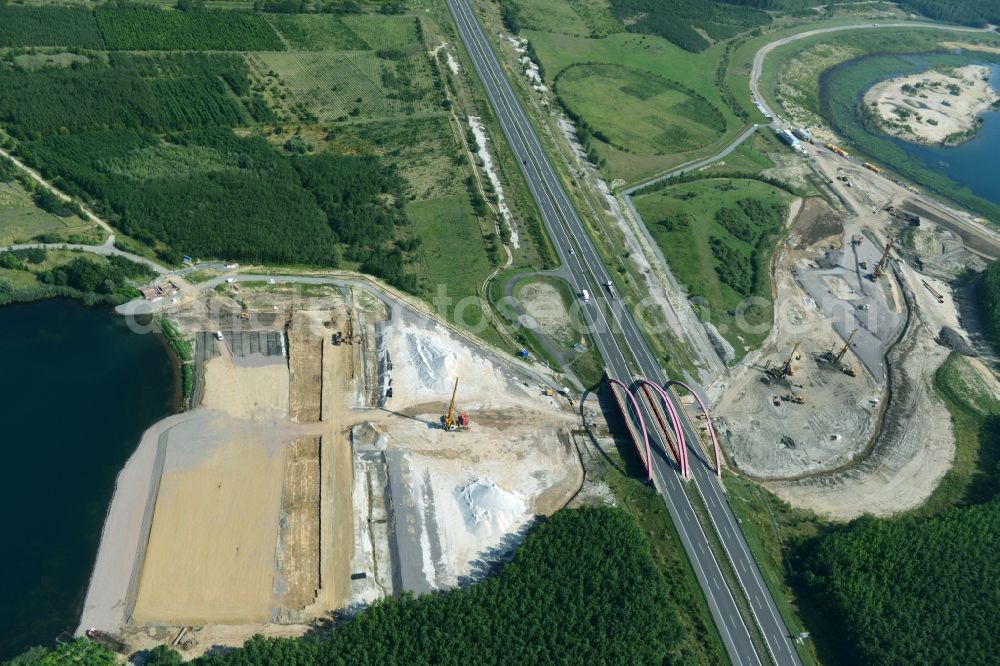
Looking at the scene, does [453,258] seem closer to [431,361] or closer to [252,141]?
[431,361]

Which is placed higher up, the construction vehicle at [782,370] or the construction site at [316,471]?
the construction vehicle at [782,370]

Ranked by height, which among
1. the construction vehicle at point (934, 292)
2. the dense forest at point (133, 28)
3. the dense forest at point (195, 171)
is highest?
the dense forest at point (133, 28)

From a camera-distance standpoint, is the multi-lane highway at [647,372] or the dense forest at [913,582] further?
the multi-lane highway at [647,372]

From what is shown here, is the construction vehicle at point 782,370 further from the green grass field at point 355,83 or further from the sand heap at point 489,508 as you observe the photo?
the green grass field at point 355,83

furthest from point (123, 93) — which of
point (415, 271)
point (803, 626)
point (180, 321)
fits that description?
point (803, 626)

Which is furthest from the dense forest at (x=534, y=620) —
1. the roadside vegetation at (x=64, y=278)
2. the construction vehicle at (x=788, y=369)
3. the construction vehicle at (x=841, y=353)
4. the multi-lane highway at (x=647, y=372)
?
the roadside vegetation at (x=64, y=278)

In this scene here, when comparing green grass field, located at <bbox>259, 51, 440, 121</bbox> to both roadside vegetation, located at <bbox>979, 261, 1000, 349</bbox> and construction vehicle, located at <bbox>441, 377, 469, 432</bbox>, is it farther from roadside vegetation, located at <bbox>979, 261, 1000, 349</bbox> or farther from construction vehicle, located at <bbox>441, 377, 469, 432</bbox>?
roadside vegetation, located at <bbox>979, 261, 1000, 349</bbox>
